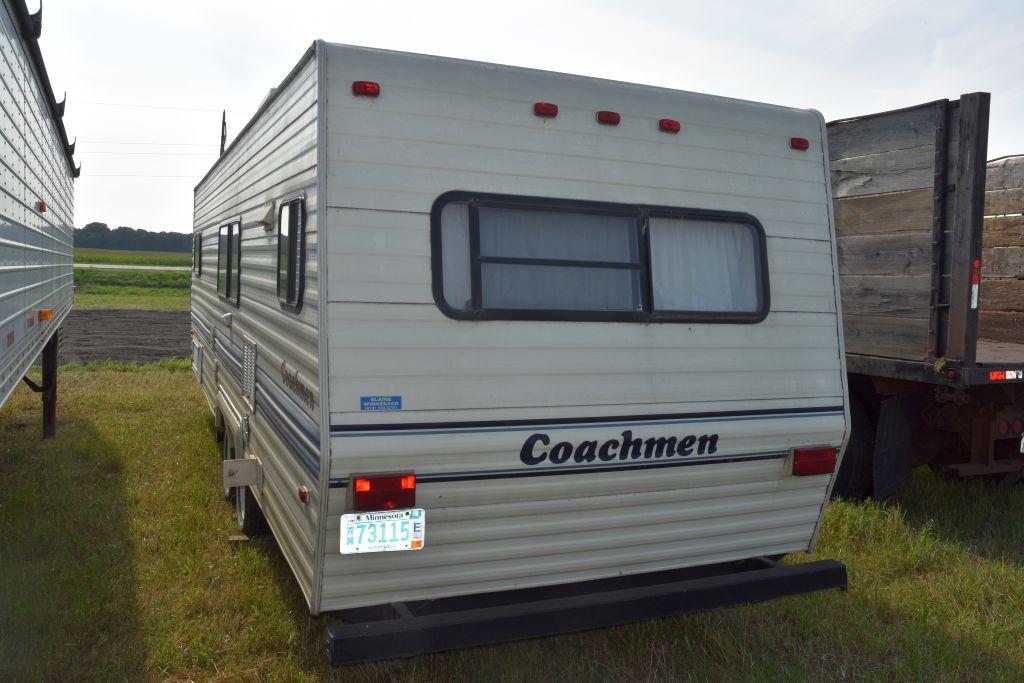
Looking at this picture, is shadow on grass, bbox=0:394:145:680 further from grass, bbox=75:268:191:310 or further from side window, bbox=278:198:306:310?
grass, bbox=75:268:191:310

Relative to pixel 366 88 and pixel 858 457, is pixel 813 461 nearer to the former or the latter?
pixel 858 457

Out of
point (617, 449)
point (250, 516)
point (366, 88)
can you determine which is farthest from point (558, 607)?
point (250, 516)

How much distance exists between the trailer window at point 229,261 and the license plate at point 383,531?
2.74m

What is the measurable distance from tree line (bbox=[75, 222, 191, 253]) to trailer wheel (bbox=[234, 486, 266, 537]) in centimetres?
7855

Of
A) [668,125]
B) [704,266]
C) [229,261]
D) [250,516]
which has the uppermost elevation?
[668,125]

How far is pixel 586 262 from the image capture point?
→ 12.2 feet

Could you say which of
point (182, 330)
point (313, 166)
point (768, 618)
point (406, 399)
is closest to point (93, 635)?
point (406, 399)

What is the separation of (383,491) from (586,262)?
1.28 metres

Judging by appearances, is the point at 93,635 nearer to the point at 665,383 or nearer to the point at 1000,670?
the point at 665,383

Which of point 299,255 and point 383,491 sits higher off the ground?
point 299,255

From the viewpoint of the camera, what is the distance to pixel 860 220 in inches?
238

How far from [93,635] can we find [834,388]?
3.69 metres

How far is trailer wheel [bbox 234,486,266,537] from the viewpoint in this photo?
522 cm

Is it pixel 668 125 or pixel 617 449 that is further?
pixel 668 125
